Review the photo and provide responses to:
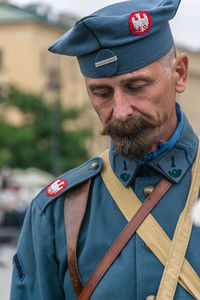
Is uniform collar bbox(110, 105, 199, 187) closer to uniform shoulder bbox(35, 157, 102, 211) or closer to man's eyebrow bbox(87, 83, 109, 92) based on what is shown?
uniform shoulder bbox(35, 157, 102, 211)

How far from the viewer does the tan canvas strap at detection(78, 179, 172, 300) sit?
10.2 feet

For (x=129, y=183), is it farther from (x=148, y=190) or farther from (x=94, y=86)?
(x=94, y=86)

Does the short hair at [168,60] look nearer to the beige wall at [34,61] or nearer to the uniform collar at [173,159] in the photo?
the uniform collar at [173,159]

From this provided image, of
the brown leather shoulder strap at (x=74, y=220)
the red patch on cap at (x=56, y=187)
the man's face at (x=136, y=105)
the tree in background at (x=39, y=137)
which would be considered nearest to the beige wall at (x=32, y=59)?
the tree in background at (x=39, y=137)

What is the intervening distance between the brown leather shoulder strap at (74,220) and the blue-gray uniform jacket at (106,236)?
0.02 meters

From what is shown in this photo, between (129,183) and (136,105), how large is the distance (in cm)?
35

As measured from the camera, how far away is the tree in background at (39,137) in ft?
134

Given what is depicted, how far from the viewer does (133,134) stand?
308cm

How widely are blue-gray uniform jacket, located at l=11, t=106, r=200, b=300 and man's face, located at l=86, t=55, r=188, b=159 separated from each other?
0.11 m

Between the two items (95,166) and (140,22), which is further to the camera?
(95,166)

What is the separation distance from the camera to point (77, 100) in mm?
62719

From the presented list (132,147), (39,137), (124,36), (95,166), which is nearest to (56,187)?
(95,166)

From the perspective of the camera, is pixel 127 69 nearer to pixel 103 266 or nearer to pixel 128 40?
pixel 128 40

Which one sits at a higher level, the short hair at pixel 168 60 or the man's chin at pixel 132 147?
the short hair at pixel 168 60
